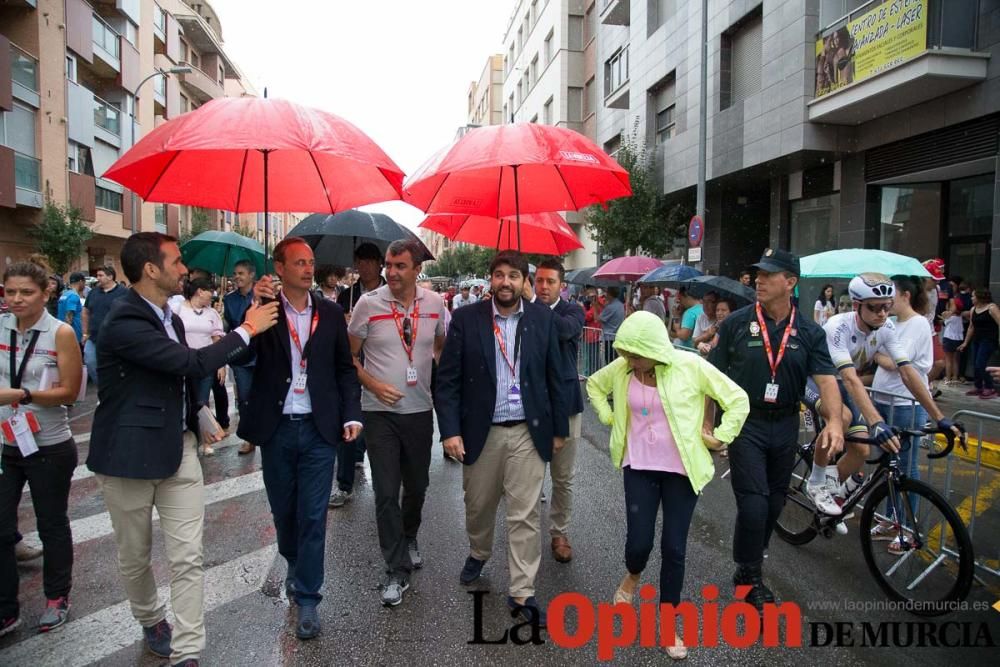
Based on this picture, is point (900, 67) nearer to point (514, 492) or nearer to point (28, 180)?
point (514, 492)

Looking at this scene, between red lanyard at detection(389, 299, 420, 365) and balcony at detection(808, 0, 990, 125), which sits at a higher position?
balcony at detection(808, 0, 990, 125)

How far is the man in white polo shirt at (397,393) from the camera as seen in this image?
401cm

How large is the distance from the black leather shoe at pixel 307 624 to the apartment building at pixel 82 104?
13790 millimetres

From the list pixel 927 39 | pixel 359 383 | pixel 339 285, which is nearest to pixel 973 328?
pixel 927 39

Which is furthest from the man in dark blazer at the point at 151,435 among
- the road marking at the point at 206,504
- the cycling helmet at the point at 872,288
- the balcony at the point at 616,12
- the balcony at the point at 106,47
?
the balcony at the point at 106,47

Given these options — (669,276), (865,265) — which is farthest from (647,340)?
(669,276)

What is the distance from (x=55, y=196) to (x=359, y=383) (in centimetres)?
2439

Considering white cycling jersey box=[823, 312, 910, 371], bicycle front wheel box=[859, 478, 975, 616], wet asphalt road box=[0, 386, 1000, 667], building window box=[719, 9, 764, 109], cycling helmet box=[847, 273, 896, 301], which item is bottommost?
wet asphalt road box=[0, 386, 1000, 667]

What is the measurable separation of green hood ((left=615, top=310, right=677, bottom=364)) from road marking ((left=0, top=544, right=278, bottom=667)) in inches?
109

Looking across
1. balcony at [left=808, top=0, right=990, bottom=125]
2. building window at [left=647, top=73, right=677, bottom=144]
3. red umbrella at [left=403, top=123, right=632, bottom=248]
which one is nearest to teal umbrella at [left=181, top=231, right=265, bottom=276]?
red umbrella at [left=403, top=123, right=632, bottom=248]

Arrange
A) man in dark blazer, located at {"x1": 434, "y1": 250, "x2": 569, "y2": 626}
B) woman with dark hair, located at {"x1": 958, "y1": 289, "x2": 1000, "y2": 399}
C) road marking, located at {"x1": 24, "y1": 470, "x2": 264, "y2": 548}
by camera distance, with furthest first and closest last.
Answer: woman with dark hair, located at {"x1": 958, "y1": 289, "x2": 1000, "y2": 399}
road marking, located at {"x1": 24, "y1": 470, "x2": 264, "y2": 548}
man in dark blazer, located at {"x1": 434, "y1": 250, "x2": 569, "y2": 626}

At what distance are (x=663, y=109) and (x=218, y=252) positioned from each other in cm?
1739

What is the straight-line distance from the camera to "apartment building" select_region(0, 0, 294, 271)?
20.9 metres

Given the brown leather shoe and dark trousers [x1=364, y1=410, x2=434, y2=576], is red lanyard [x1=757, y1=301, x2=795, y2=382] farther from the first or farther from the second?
dark trousers [x1=364, y1=410, x2=434, y2=576]
